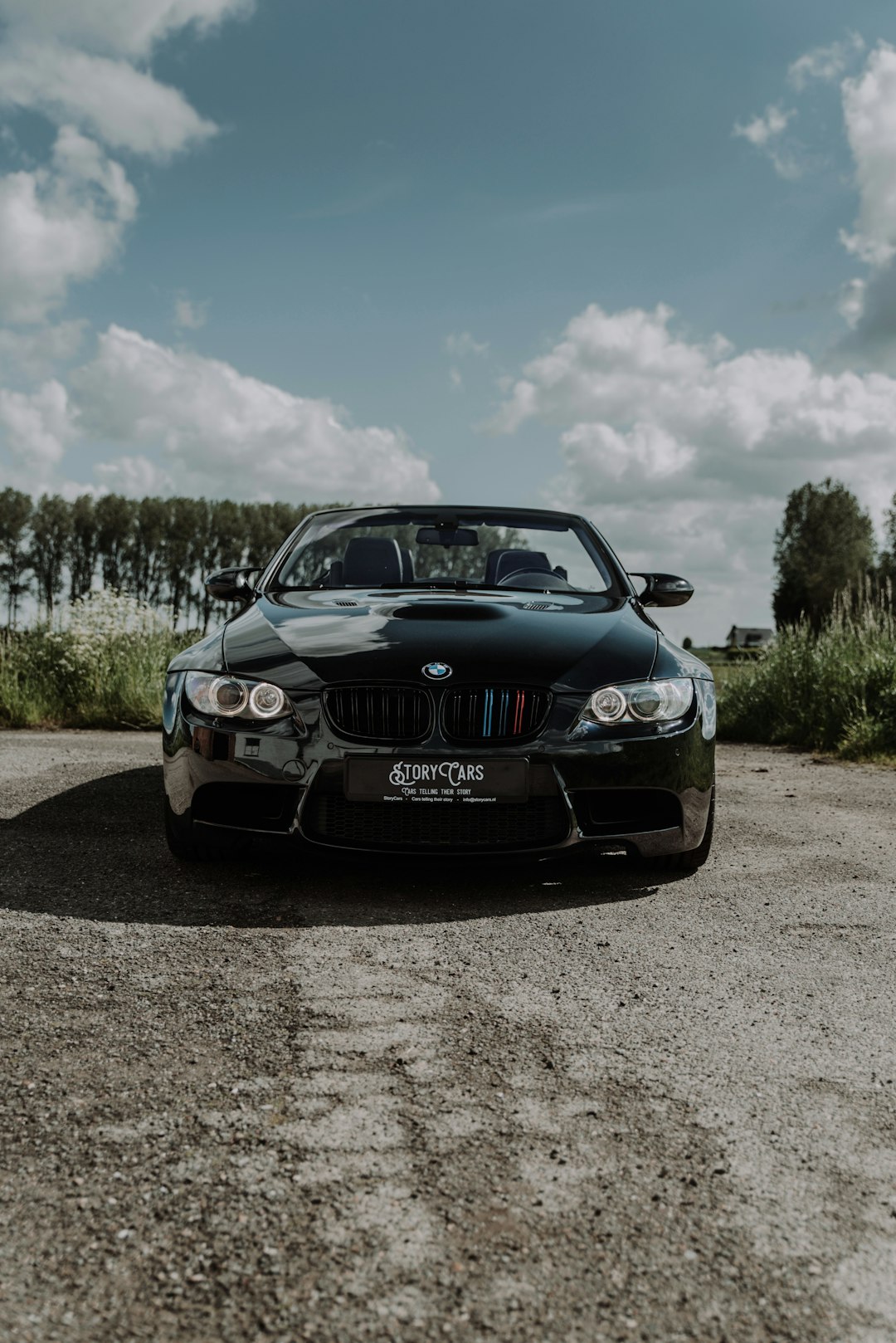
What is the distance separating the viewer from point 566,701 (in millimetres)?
3895

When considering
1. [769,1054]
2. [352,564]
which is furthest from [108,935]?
[352,564]

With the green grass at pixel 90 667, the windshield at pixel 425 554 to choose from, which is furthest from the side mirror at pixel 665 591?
the green grass at pixel 90 667

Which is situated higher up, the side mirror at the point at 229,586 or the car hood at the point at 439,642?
the side mirror at the point at 229,586

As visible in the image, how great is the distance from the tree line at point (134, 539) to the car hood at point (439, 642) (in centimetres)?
7812

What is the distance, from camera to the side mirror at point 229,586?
5.32 meters

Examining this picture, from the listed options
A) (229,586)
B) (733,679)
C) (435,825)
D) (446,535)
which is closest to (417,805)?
(435,825)

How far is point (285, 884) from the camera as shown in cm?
409

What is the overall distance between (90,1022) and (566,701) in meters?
1.93

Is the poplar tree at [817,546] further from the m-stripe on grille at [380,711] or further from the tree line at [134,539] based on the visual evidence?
the m-stripe on grille at [380,711]

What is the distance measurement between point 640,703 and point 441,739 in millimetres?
725

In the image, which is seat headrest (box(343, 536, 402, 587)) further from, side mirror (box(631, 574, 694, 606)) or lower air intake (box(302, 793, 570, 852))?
lower air intake (box(302, 793, 570, 852))

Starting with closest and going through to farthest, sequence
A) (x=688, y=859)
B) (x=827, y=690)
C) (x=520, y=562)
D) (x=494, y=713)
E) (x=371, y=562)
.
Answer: (x=494, y=713), (x=688, y=859), (x=371, y=562), (x=520, y=562), (x=827, y=690)

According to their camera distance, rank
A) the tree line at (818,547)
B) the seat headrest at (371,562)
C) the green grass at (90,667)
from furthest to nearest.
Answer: the tree line at (818,547) → the green grass at (90,667) → the seat headrest at (371,562)

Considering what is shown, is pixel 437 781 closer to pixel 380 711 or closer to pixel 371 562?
pixel 380 711
